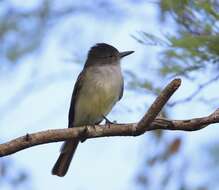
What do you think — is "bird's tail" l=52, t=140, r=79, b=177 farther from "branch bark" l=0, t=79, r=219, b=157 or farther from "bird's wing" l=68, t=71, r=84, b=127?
"branch bark" l=0, t=79, r=219, b=157

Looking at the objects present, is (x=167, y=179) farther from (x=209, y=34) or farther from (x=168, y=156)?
(x=209, y=34)

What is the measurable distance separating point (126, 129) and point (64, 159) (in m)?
1.42

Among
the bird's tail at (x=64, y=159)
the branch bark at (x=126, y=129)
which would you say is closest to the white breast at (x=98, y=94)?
the bird's tail at (x=64, y=159)

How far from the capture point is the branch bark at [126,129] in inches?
114

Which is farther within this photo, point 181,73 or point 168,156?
point 168,156

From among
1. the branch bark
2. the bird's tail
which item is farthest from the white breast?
the branch bark

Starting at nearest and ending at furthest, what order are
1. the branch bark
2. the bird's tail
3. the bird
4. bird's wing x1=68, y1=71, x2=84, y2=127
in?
the branch bark
the bird's tail
the bird
bird's wing x1=68, y1=71, x2=84, y2=127

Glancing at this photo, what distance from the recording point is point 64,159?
4.41 m

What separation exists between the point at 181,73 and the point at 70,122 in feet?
5.42

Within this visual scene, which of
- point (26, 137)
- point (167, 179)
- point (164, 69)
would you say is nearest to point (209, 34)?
point (164, 69)

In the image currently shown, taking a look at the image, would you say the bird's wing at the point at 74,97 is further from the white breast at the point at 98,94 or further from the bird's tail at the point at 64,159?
the bird's tail at the point at 64,159

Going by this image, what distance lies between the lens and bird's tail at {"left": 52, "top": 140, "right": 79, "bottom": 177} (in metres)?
4.23

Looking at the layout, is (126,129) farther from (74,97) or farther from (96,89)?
(74,97)

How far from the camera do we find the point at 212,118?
295cm
